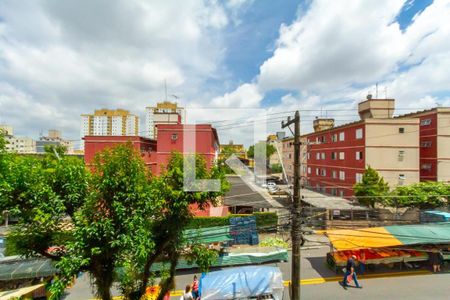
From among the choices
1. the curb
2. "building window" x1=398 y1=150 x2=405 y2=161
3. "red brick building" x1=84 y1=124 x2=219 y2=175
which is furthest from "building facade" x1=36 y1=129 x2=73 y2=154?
"building window" x1=398 y1=150 x2=405 y2=161

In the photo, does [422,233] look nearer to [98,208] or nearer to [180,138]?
[98,208]

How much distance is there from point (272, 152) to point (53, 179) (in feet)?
205

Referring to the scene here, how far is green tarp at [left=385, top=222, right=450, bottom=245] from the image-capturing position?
421 inches

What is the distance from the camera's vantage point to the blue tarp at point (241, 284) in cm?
794

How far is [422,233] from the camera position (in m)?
11.2

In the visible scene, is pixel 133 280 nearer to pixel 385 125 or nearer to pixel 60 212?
pixel 60 212

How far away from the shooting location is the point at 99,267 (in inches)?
201

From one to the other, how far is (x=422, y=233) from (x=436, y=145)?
51.8 feet

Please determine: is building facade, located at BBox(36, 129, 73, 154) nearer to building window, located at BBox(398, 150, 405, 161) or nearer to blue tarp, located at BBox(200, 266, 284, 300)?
blue tarp, located at BBox(200, 266, 284, 300)

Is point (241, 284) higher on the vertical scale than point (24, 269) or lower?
higher

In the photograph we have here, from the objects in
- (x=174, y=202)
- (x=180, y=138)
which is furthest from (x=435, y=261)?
(x=180, y=138)

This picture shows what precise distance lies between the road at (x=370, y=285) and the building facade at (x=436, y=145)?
14.9 meters

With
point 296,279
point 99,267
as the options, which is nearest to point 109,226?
point 99,267

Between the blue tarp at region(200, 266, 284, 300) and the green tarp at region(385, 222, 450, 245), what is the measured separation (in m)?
7.15
